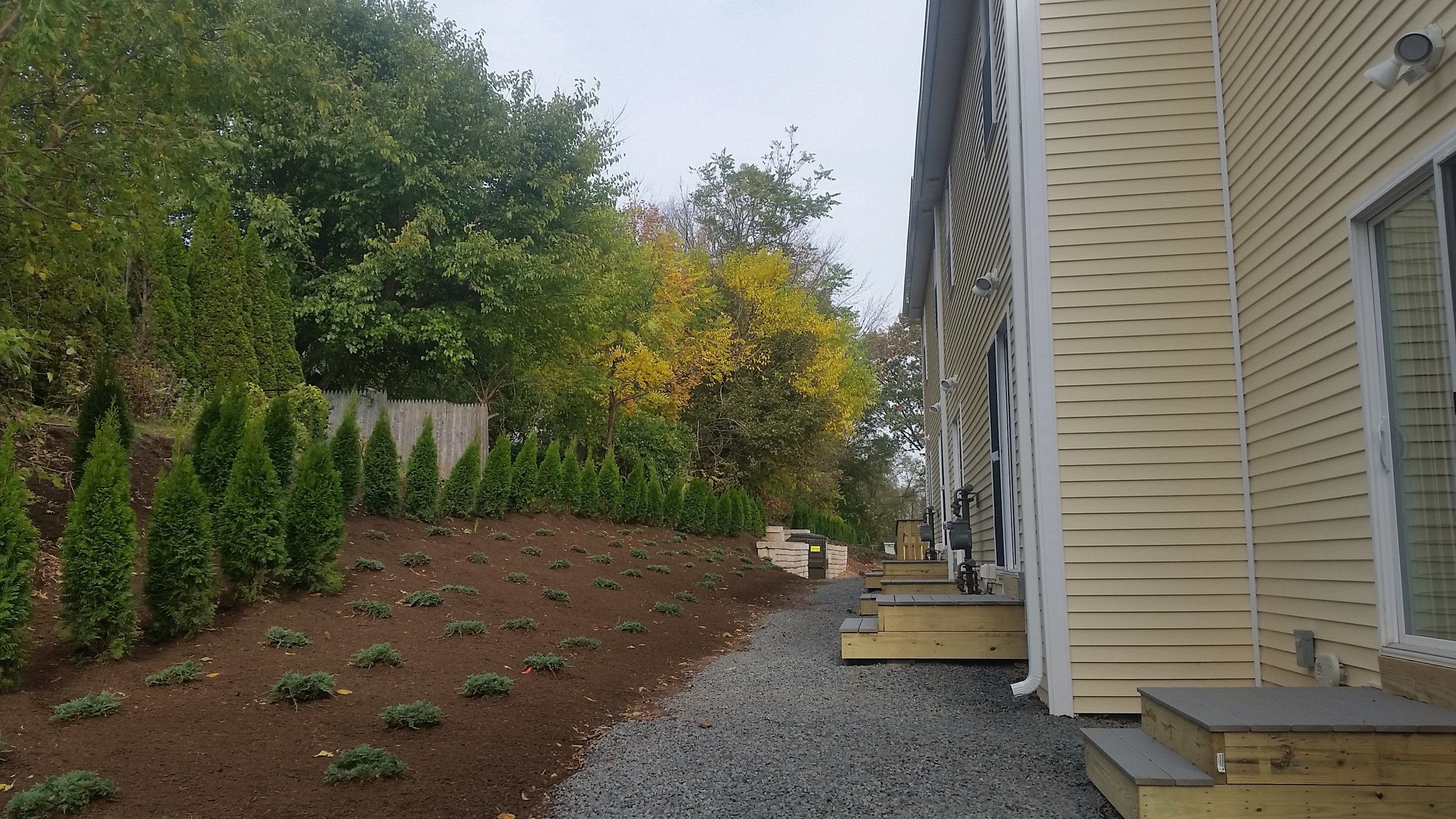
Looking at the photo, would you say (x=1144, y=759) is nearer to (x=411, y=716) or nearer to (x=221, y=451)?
(x=411, y=716)

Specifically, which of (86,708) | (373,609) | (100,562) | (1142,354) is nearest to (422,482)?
(373,609)

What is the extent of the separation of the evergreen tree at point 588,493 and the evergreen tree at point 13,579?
8.37 meters

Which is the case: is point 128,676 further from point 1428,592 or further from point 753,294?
point 753,294

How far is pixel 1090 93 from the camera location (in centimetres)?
486

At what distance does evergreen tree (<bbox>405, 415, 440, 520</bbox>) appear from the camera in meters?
9.26

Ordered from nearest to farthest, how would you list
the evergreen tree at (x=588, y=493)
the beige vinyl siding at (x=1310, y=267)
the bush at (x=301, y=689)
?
the beige vinyl siding at (x=1310, y=267) → the bush at (x=301, y=689) → the evergreen tree at (x=588, y=493)

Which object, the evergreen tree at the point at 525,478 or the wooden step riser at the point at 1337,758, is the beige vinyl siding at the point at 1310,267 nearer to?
the wooden step riser at the point at 1337,758

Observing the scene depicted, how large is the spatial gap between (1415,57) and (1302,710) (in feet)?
6.93

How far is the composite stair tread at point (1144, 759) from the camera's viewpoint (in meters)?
2.69

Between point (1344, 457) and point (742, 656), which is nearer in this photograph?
point (1344, 457)

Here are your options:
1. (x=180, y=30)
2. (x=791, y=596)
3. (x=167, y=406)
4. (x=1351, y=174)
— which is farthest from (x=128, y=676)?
(x=791, y=596)

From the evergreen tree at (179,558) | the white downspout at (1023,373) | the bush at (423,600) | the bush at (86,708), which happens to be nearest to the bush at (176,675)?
the bush at (86,708)

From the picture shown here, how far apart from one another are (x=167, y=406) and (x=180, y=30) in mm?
4476

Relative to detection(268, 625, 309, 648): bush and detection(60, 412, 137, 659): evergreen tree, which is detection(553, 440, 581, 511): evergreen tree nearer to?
detection(268, 625, 309, 648): bush
